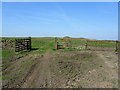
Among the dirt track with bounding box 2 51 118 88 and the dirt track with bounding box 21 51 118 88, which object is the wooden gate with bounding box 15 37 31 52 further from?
the dirt track with bounding box 21 51 118 88

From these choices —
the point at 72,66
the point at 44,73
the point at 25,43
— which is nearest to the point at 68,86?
the point at 44,73

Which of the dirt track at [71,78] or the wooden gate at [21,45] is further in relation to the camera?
the wooden gate at [21,45]

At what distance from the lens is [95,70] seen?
35.8 ft

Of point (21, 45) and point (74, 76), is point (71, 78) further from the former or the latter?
point (21, 45)

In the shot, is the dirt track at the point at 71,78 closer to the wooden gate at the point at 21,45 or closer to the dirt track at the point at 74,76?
the dirt track at the point at 74,76

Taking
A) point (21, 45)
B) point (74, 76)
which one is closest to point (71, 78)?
point (74, 76)

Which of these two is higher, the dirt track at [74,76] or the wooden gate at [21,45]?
the wooden gate at [21,45]

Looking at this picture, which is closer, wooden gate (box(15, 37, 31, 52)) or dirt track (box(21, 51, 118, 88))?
dirt track (box(21, 51, 118, 88))

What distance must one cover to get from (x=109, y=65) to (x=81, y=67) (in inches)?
129

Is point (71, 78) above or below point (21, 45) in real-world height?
below

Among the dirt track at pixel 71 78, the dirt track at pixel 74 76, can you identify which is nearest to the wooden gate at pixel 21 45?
the dirt track at pixel 74 76

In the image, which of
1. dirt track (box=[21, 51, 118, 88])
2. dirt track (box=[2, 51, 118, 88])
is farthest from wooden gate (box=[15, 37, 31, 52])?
dirt track (box=[21, 51, 118, 88])

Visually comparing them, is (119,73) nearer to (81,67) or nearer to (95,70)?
(95,70)

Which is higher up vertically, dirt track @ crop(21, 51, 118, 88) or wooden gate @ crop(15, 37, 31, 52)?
wooden gate @ crop(15, 37, 31, 52)
